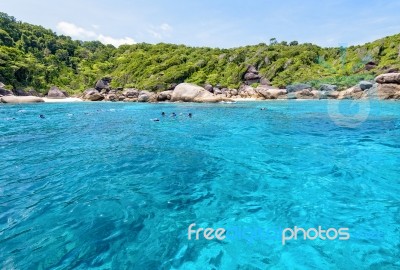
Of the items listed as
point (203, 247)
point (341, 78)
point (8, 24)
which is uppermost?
point (8, 24)

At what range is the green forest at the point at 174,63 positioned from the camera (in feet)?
181

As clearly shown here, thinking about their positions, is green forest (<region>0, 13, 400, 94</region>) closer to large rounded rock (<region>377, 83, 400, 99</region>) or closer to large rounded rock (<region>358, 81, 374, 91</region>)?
large rounded rock (<region>358, 81, 374, 91</region>)

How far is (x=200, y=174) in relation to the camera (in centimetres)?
720

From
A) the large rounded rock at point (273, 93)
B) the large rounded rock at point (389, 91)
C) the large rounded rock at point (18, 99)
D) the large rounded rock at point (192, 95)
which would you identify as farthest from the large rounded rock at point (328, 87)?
the large rounded rock at point (18, 99)

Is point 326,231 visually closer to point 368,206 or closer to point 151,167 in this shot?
point 368,206

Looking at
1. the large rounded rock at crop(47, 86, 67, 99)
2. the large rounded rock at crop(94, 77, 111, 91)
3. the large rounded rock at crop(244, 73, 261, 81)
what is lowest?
the large rounded rock at crop(47, 86, 67, 99)

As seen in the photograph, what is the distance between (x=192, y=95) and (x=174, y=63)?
3034 centimetres

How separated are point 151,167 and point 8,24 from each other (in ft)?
351

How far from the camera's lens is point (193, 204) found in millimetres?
5316

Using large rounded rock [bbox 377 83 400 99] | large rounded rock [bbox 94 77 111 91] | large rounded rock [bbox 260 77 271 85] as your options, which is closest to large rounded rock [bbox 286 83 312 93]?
large rounded rock [bbox 260 77 271 85]

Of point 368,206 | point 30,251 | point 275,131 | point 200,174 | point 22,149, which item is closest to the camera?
point 30,251

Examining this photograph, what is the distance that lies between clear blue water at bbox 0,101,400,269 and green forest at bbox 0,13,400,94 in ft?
156

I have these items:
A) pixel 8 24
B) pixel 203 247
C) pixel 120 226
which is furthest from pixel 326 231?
pixel 8 24

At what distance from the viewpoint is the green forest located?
55.2 m
